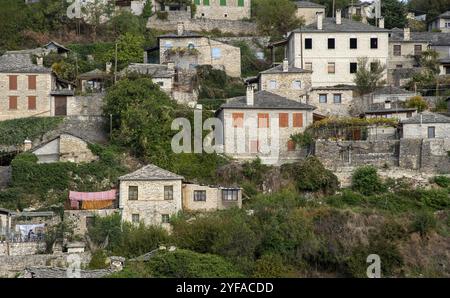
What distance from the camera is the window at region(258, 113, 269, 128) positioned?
59250 mm

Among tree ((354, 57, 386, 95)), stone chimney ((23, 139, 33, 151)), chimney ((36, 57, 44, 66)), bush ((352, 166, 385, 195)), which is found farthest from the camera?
chimney ((36, 57, 44, 66))

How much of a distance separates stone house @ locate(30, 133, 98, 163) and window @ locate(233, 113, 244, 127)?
22.7ft

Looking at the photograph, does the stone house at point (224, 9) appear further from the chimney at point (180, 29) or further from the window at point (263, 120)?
the window at point (263, 120)

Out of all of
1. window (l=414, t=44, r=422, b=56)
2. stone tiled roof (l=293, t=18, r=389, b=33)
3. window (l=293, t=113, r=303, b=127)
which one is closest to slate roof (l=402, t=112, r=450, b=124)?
window (l=293, t=113, r=303, b=127)

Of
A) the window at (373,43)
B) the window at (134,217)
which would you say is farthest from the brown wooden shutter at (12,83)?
the window at (373,43)

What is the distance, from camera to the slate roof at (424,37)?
71769 millimetres

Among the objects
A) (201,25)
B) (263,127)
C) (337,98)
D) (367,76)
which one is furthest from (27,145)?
(201,25)

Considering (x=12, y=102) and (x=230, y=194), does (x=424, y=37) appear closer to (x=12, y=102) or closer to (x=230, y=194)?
(x=230, y=194)

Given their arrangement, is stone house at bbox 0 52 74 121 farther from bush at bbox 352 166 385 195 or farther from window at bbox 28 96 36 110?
bush at bbox 352 166 385 195

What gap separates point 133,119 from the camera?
189ft

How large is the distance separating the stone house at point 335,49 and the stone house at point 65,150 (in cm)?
1468
